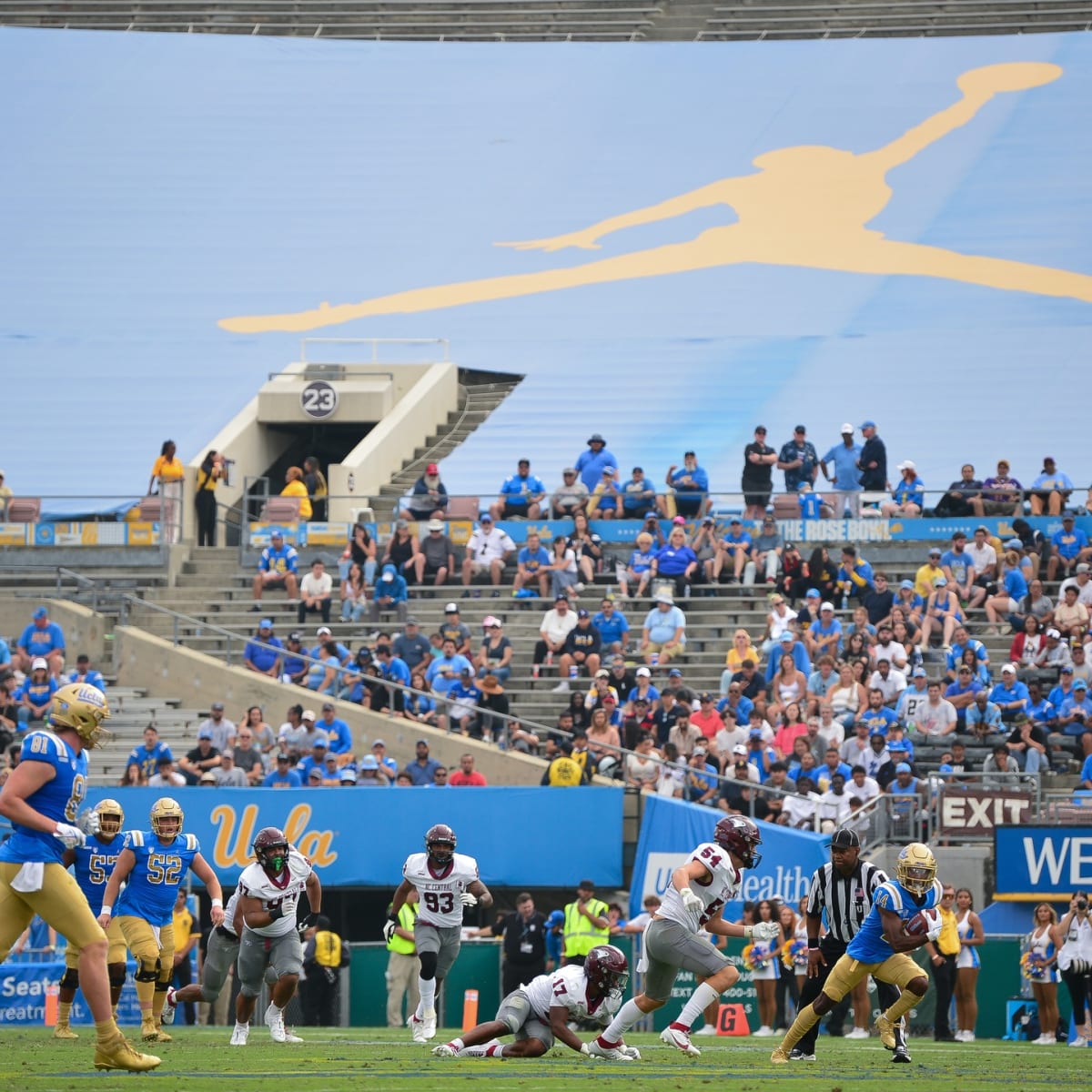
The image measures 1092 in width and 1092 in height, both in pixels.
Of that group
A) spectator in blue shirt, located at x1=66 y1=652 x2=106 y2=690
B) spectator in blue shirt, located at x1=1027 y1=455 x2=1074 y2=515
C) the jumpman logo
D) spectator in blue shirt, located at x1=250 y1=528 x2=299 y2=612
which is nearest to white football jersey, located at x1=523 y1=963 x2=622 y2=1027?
spectator in blue shirt, located at x1=66 y1=652 x2=106 y2=690

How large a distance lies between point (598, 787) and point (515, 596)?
5942 mm

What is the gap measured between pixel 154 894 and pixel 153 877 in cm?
12

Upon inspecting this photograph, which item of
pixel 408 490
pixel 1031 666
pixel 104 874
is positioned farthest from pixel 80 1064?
pixel 408 490

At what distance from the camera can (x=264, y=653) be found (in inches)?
1072

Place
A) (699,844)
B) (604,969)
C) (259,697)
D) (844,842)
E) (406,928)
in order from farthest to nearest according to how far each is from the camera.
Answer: (259,697) < (699,844) < (406,928) < (844,842) < (604,969)

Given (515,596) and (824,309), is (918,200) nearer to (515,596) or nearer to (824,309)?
(824,309)

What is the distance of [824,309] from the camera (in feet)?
126

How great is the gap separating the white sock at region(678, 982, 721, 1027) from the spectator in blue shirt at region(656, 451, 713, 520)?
16739 mm

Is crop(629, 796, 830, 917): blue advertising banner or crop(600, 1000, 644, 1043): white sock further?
crop(629, 796, 830, 917): blue advertising banner

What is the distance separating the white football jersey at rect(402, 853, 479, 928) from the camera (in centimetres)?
1546

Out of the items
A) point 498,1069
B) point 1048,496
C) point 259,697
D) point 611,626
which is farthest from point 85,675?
point 498,1069

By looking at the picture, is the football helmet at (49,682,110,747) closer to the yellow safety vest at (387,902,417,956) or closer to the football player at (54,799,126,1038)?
the football player at (54,799,126,1038)

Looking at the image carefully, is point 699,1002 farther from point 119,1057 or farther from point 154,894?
point 119,1057

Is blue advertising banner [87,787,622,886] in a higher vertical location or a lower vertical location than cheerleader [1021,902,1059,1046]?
higher
